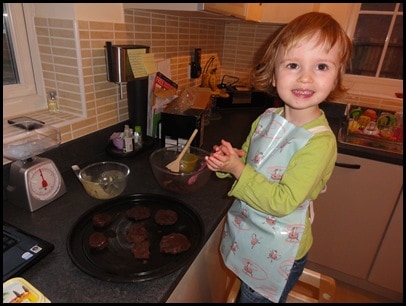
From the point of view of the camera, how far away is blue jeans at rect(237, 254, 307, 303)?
823 mm

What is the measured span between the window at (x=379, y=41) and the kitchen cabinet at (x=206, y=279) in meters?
1.63

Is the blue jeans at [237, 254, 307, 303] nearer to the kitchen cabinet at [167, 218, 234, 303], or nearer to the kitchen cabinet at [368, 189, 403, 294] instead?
the kitchen cabinet at [167, 218, 234, 303]

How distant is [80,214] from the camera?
2.60 feet

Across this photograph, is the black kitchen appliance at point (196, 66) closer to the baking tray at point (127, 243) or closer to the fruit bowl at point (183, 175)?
the fruit bowl at point (183, 175)

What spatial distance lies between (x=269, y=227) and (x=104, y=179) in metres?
0.58

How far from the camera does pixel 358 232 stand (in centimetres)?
147

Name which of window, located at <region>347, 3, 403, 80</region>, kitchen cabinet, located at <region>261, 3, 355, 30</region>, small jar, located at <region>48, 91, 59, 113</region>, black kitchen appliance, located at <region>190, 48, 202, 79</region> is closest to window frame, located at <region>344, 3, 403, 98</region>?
window, located at <region>347, 3, 403, 80</region>

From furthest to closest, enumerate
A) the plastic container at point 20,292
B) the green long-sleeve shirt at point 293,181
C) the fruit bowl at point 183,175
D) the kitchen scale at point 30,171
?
the fruit bowl at point 183,175, the kitchen scale at point 30,171, the green long-sleeve shirt at point 293,181, the plastic container at point 20,292

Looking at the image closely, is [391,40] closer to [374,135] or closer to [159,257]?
[374,135]

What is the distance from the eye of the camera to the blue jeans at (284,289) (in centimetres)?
82

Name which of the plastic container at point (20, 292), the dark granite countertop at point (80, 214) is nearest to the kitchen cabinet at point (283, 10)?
the dark granite countertop at point (80, 214)

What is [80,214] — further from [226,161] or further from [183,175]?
[226,161]

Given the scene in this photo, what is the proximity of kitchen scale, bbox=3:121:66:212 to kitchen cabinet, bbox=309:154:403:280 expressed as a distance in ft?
4.20

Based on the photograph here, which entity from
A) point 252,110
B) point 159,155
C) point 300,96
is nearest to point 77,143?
point 159,155
